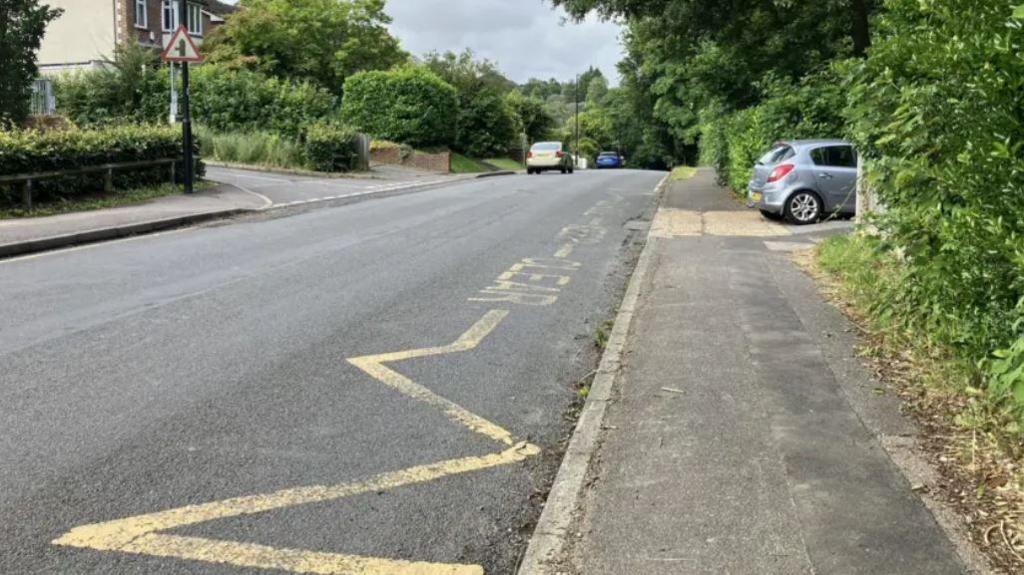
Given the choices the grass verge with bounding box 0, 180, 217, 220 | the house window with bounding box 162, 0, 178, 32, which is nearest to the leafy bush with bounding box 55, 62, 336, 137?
the house window with bounding box 162, 0, 178, 32

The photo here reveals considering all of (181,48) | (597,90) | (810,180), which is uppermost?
(597,90)

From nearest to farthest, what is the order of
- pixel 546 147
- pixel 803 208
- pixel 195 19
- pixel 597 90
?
1. pixel 803 208
2. pixel 546 147
3. pixel 195 19
4. pixel 597 90

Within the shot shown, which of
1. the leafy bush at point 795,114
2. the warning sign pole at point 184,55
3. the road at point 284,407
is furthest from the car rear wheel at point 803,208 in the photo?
the warning sign pole at point 184,55

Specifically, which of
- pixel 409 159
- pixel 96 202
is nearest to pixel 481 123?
pixel 409 159

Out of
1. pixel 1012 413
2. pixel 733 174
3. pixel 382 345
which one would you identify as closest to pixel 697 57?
pixel 733 174

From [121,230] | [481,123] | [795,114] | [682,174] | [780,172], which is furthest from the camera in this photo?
[481,123]

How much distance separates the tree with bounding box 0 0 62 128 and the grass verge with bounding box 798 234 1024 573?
89.2 feet

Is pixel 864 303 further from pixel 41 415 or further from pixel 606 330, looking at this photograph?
pixel 41 415

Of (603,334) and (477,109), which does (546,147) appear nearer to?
(477,109)

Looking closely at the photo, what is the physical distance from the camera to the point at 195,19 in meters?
50.2

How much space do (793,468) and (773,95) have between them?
53.8 ft

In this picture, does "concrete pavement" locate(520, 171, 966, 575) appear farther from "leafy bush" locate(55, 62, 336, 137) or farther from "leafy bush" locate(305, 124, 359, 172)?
"leafy bush" locate(55, 62, 336, 137)

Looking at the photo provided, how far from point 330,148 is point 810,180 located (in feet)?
63.0

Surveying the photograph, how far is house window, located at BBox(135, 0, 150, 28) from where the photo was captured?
43656 mm
